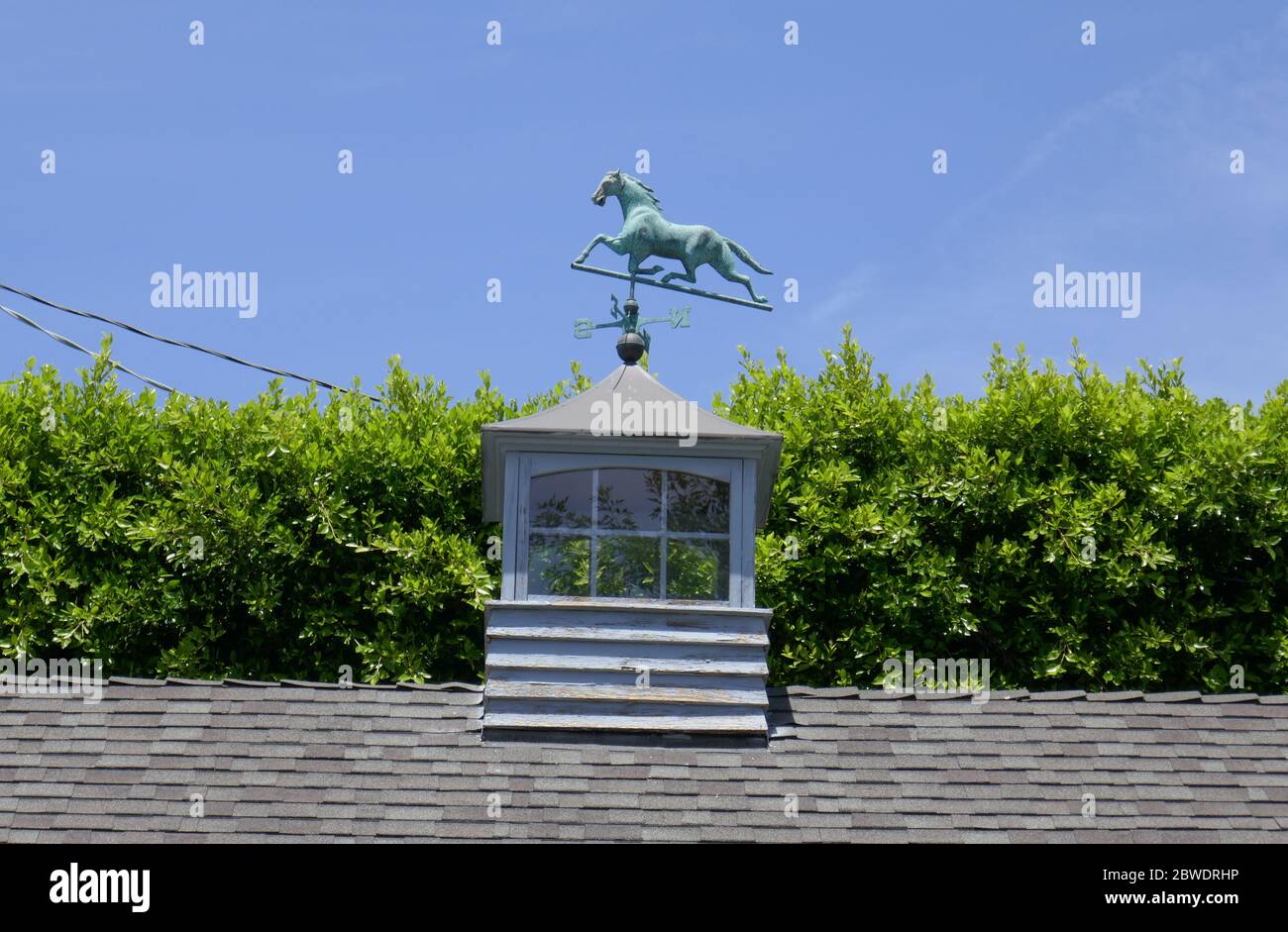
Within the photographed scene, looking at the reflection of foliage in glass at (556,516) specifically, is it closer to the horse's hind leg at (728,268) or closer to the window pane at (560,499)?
the window pane at (560,499)

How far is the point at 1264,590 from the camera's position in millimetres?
13797

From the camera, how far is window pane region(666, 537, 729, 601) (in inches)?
376

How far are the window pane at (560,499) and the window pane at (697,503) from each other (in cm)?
53

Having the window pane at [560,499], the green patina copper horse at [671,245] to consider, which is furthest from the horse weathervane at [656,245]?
the window pane at [560,499]

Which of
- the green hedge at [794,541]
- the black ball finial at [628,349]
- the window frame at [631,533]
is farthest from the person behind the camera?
the green hedge at [794,541]

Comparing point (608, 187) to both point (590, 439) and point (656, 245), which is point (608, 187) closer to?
point (656, 245)

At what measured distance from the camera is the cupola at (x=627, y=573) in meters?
9.31

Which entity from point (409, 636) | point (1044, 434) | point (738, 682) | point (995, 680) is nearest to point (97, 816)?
point (738, 682)

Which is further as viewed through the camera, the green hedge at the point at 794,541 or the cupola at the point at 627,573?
the green hedge at the point at 794,541

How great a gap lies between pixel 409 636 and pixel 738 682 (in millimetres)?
5370

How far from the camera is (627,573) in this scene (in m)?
9.57

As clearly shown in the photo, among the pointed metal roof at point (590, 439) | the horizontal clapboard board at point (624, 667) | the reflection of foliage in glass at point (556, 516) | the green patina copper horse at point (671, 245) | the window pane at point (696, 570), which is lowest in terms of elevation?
the horizontal clapboard board at point (624, 667)

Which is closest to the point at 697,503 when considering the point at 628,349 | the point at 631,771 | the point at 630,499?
the point at 630,499

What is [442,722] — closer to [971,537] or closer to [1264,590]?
[971,537]
